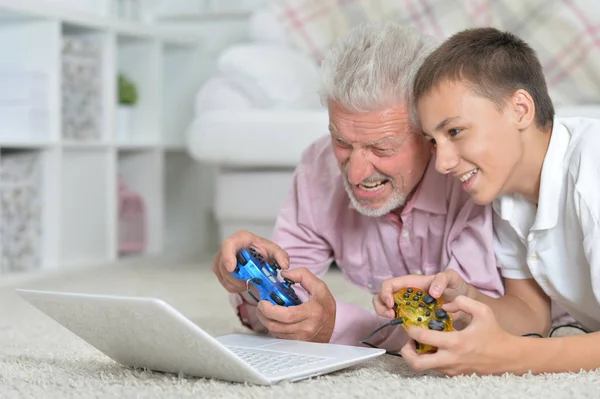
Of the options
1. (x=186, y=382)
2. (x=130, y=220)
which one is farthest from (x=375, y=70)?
(x=130, y=220)

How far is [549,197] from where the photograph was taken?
1.17 m

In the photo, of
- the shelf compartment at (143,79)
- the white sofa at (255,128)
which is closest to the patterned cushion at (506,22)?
the white sofa at (255,128)

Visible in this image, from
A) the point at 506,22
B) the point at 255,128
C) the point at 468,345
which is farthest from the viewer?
the point at 506,22

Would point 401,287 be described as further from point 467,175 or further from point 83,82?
point 83,82

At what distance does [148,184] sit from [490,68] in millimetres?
2059

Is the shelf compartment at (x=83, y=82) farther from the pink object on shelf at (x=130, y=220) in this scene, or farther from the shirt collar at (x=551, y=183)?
the shirt collar at (x=551, y=183)

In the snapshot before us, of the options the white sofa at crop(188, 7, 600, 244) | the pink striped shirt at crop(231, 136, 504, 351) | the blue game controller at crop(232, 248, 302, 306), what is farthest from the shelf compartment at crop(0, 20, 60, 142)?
the blue game controller at crop(232, 248, 302, 306)

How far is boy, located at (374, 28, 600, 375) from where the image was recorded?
1.09 metres

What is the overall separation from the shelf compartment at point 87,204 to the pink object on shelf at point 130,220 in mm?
191

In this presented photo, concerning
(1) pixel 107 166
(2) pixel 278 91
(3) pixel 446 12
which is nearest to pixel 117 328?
(2) pixel 278 91

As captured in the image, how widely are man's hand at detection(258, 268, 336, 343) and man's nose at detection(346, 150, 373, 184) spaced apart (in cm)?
15

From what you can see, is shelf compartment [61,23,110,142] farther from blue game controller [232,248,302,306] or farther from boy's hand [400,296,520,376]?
boy's hand [400,296,520,376]

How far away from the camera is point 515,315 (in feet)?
4.19

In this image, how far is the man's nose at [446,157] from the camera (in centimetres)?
113
